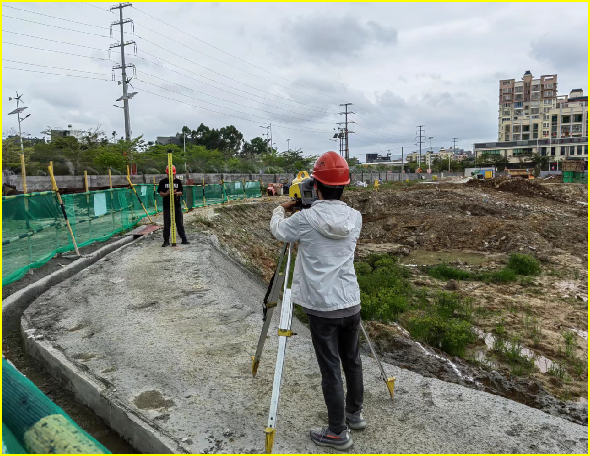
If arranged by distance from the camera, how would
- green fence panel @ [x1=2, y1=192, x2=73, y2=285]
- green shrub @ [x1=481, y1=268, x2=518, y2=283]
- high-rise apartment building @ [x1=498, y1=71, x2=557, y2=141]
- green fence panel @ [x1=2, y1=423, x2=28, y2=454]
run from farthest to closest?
high-rise apartment building @ [x1=498, y1=71, x2=557, y2=141] < green shrub @ [x1=481, y1=268, x2=518, y2=283] < green fence panel @ [x1=2, y1=192, x2=73, y2=285] < green fence panel @ [x1=2, y1=423, x2=28, y2=454]

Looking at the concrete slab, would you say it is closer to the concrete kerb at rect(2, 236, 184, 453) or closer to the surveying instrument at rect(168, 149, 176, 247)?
the concrete kerb at rect(2, 236, 184, 453)

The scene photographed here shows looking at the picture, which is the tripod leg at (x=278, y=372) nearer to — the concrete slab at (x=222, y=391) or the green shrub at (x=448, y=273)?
the concrete slab at (x=222, y=391)

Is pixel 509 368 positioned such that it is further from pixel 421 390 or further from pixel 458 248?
pixel 458 248

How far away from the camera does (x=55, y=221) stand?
8.46m

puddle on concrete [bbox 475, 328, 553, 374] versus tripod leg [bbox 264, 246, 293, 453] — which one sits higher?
tripod leg [bbox 264, 246, 293, 453]

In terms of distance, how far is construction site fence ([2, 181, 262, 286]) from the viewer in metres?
6.83

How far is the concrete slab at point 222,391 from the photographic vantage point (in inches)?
120

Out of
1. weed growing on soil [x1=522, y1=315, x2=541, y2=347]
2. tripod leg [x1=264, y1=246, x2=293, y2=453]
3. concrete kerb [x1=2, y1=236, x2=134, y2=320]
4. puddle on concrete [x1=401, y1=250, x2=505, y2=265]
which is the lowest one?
puddle on concrete [x1=401, y1=250, x2=505, y2=265]

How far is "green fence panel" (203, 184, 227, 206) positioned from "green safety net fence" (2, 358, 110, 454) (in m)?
19.7

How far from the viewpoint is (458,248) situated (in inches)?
630

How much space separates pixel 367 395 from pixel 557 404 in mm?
2370

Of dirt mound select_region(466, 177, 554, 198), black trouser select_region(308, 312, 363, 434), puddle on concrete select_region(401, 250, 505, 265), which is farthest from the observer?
dirt mound select_region(466, 177, 554, 198)

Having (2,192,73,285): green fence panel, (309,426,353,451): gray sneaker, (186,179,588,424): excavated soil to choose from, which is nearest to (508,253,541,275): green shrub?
(186,179,588,424): excavated soil

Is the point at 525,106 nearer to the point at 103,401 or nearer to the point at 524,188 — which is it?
the point at 524,188
